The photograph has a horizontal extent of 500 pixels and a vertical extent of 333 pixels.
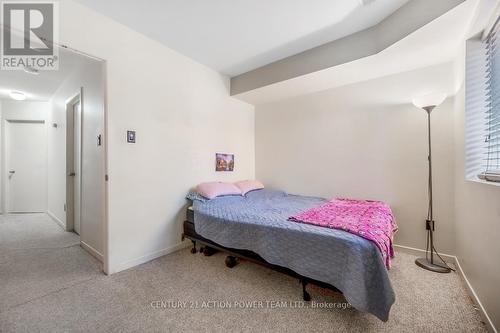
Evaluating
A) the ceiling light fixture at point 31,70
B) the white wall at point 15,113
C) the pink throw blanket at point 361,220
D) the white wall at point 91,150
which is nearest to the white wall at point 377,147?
the pink throw blanket at point 361,220

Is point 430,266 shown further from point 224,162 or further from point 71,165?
point 71,165

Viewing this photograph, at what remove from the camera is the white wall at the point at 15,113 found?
4172 mm

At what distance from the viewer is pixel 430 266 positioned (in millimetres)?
2049

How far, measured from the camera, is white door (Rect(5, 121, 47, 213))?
14.1 feet

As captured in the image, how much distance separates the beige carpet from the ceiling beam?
89.0 inches

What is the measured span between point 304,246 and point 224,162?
204 centimetres

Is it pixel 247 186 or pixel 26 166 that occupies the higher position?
pixel 26 166

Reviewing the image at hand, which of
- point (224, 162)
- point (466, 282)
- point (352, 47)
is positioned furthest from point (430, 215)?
point (224, 162)

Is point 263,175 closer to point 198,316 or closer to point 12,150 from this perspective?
point 198,316

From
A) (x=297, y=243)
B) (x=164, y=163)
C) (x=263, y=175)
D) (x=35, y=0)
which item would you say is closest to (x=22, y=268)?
(x=164, y=163)

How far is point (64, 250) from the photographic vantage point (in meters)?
2.48

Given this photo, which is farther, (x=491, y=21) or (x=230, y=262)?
(x=230, y=262)

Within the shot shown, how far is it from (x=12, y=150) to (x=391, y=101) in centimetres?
720

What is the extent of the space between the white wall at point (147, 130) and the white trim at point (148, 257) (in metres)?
0.01
